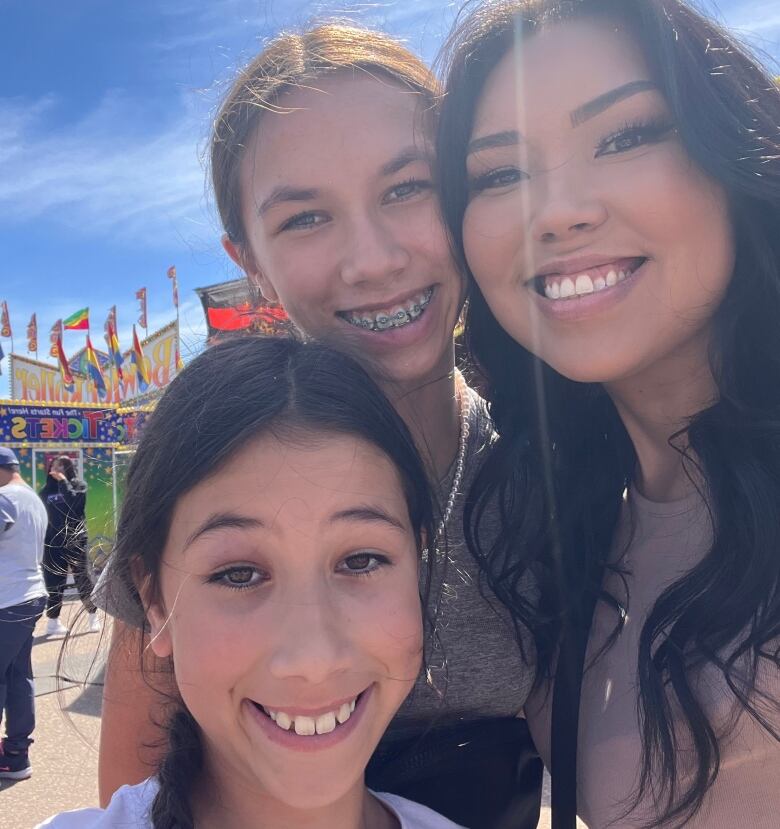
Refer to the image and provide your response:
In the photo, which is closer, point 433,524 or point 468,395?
point 433,524

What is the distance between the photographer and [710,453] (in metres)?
1.61

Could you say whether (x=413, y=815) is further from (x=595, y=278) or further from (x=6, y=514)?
(x=6, y=514)

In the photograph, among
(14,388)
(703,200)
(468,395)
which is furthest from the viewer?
(14,388)

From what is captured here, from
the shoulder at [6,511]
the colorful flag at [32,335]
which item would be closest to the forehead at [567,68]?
the shoulder at [6,511]

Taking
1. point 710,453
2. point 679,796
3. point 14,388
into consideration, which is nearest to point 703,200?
point 710,453

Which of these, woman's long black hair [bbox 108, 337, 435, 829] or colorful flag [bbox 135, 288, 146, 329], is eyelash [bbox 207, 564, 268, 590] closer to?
woman's long black hair [bbox 108, 337, 435, 829]

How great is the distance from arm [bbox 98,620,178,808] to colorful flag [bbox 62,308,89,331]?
102 ft

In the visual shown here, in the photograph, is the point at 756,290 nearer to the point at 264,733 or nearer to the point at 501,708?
the point at 501,708

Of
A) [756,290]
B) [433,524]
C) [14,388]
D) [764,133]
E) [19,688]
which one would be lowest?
[19,688]

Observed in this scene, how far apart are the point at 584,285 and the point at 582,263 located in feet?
0.14

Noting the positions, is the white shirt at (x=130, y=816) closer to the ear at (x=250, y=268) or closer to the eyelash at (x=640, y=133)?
the ear at (x=250, y=268)

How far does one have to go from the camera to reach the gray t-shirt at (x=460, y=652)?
1752mm

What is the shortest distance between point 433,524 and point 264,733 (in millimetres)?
567

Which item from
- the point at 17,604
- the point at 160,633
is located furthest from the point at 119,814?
the point at 17,604
